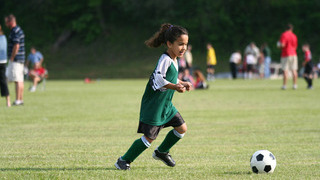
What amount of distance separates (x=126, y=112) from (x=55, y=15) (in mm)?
48313

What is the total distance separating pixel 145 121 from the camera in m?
6.47

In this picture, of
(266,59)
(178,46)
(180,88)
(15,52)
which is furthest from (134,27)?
(180,88)

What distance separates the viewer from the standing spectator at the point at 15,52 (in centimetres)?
1494

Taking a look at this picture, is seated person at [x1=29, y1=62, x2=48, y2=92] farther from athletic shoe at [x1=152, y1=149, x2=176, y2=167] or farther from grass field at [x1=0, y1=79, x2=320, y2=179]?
athletic shoe at [x1=152, y1=149, x2=176, y2=167]

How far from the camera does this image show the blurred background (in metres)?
51.3

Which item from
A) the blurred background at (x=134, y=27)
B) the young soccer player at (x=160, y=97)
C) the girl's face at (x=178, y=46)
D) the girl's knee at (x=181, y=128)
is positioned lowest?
the blurred background at (x=134, y=27)

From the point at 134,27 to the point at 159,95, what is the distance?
175 feet

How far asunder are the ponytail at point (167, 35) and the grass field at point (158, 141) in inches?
59.0

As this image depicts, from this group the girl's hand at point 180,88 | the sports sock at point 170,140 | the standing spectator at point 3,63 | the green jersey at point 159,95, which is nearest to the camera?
the girl's hand at point 180,88

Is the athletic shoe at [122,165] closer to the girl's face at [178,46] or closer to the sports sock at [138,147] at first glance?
the sports sock at [138,147]

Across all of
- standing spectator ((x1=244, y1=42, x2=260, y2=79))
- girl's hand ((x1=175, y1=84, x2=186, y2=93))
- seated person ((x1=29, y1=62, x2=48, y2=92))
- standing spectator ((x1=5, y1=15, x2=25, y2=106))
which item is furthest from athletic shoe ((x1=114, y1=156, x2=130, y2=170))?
standing spectator ((x1=244, y1=42, x2=260, y2=79))

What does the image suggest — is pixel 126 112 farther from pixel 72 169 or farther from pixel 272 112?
pixel 72 169

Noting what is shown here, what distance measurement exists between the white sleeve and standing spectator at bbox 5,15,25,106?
9265mm

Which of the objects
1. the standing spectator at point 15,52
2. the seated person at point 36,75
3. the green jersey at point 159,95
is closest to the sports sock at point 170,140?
the green jersey at point 159,95
